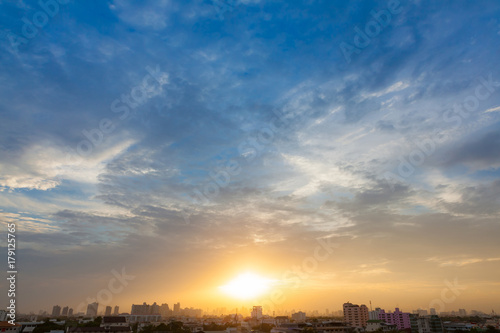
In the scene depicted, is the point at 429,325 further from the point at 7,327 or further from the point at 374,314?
the point at 7,327

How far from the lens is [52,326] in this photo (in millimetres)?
75812

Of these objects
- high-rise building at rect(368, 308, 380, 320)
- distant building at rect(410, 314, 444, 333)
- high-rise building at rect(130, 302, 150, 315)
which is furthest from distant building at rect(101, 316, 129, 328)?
high-rise building at rect(130, 302, 150, 315)

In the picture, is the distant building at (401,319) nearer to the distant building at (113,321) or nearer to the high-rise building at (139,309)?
the distant building at (113,321)

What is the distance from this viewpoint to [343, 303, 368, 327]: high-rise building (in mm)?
106000

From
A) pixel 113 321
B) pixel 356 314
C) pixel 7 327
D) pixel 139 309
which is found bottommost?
pixel 139 309

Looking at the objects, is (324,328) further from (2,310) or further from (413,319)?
(2,310)

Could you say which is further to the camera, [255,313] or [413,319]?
[255,313]

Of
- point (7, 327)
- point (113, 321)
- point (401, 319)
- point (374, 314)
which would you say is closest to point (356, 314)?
point (401, 319)

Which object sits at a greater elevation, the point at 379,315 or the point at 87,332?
the point at 87,332

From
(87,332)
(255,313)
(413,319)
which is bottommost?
(255,313)

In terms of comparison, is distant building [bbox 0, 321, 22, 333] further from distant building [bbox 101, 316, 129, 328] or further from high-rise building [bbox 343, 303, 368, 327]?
high-rise building [bbox 343, 303, 368, 327]

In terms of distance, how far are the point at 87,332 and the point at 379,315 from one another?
110 metres

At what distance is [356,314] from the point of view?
10700 cm

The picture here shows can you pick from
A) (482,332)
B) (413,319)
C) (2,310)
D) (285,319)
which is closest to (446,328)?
(413,319)
